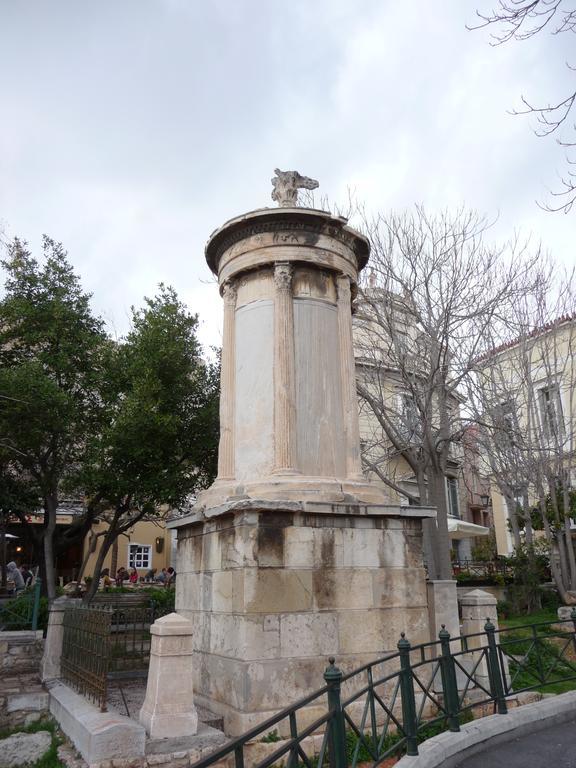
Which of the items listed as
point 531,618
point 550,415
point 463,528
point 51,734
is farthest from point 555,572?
point 51,734

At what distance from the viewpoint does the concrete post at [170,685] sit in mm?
6328

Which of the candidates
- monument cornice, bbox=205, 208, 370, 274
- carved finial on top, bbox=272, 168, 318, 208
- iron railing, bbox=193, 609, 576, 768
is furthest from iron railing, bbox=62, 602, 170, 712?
carved finial on top, bbox=272, 168, 318, 208

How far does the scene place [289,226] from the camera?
30.8 ft

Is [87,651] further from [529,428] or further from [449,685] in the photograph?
[529,428]

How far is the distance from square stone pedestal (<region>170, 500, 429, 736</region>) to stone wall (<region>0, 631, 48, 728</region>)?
111 inches

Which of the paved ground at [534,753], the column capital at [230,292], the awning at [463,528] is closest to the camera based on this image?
the paved ground at [534,753]

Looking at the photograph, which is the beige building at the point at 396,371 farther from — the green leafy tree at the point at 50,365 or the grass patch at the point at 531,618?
the green leafy tree at the point at 50,365

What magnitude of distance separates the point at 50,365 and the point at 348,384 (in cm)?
709

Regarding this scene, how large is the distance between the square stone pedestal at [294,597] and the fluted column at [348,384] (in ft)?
3.13

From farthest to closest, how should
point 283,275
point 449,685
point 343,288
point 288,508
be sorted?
1. point 343,288
2. point 283,275
3. point 288,508
4. point 449,685

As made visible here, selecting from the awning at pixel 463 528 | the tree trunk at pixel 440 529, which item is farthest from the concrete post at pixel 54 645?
the awning at pixel 463 528

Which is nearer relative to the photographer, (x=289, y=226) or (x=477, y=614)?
(x=289, y=226)

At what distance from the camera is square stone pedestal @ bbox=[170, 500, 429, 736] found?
7.16 m

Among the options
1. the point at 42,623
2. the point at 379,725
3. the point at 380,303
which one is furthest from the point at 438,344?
the point at 42,623
